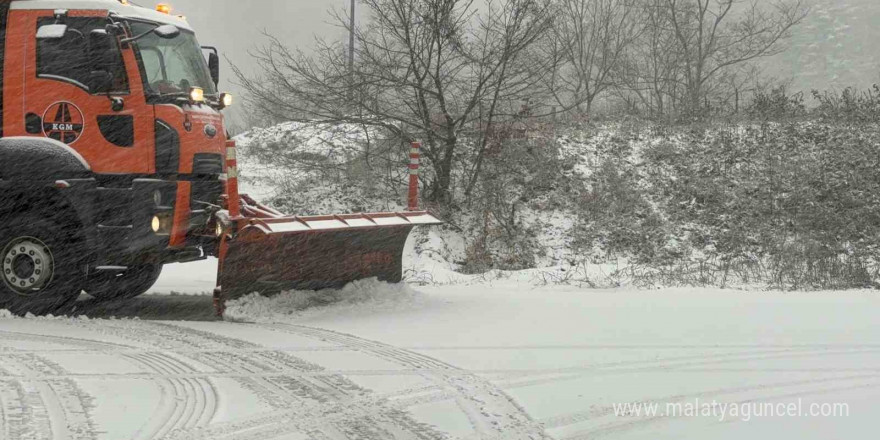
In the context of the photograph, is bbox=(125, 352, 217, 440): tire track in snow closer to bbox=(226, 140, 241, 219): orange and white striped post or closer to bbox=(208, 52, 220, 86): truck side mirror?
bbox=(226, 140, 241, 219): orange and white striped post

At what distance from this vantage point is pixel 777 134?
18172 millimetres

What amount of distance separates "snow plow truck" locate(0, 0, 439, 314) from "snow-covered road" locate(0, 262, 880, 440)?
0.48 meters

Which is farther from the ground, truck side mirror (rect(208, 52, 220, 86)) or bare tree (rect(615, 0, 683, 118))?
bare tree (rect(615, 0, 683, 118))

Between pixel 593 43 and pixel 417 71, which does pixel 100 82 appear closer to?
pixel 417 71

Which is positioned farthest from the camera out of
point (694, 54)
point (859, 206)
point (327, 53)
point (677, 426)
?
point (694, 54)

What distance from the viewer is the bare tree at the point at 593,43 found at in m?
21.4

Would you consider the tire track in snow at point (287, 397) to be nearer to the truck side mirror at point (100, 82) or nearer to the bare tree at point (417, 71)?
the truck side mirror at point (100, 82)

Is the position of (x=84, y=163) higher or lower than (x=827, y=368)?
higher

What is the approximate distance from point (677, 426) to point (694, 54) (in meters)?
18.9

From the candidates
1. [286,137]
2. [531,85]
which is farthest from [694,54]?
[286,137]

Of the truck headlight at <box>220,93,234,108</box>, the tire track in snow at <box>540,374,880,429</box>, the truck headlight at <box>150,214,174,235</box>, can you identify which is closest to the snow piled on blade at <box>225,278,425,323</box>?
the truck headlight at <box>150,214,174,235</box>

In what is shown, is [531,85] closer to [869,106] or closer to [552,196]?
[552,196]

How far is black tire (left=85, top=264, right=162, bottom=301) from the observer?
8688mm

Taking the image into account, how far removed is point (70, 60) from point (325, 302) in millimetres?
3193
